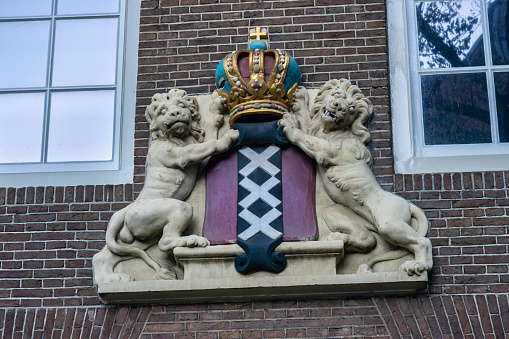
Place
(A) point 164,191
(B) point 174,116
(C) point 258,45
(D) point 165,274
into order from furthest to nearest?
(C) point 258,45, (B) point 174,116, (A) point 164,191, (D) point 165,274

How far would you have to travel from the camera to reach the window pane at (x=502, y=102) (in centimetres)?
827

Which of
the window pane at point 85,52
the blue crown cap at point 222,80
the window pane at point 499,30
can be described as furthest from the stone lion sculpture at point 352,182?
the window pane at point 85,52

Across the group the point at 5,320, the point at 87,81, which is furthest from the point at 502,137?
the point at 5,320

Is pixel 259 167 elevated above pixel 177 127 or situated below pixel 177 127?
below

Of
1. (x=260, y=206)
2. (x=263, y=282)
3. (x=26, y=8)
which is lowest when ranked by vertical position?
(x=263, y=282)

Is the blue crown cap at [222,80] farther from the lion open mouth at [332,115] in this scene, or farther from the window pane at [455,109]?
the window pane at [455,109]

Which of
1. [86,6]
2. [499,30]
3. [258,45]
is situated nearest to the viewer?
[258,45]

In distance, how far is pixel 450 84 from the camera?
332 inches

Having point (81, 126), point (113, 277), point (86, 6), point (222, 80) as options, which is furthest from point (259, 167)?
point (86, 6)

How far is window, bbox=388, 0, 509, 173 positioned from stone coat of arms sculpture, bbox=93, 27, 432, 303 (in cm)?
39

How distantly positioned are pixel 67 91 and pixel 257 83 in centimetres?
165

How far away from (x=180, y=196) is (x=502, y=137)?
2.41 m

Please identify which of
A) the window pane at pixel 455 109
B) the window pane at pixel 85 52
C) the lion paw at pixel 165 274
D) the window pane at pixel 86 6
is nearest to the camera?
the lion paw at pixel 165 274

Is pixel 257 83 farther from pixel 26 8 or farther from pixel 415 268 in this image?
pixel 26 8
